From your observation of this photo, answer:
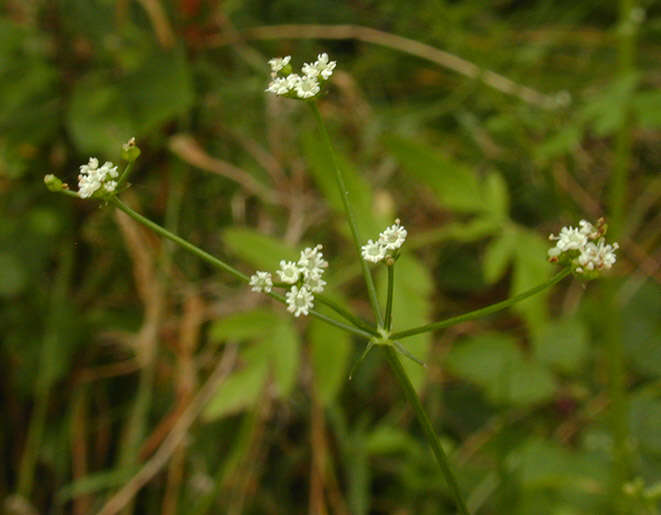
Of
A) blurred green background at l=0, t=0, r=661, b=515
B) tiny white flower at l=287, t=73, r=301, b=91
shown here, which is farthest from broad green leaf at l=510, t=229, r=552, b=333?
tiny white flower at l=287, t=73, r=301, b=91

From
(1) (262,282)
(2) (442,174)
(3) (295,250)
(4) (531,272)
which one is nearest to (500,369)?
(4) (531,272)

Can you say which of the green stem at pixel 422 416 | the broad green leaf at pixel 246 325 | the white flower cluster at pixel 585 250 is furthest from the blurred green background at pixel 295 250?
the white flower cluster at pixel 585 250

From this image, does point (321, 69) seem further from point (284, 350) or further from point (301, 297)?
point (284, 350)

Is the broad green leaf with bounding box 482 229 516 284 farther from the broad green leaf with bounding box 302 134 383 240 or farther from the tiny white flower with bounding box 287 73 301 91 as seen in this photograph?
the tiny white flower with bounding box 287 73 301 91

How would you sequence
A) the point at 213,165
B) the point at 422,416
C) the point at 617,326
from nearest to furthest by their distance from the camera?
the point at 422,416, the point at 617,326, the point at 213,165

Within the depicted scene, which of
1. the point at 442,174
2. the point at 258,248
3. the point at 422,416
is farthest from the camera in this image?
the point at 442,174

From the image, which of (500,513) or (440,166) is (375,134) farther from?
(500,513)

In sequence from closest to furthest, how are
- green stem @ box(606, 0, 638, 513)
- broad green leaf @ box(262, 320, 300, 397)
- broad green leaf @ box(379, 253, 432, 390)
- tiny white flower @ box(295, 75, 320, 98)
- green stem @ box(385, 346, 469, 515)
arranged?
1. green stem @ box(385, 346, 469, 515)
2. tiny white flower @ box(295, 75, 320, 98)
3. green stem @ box(606, 0, 638, 513)
4. broad green leaf @ box(379, 253, 432, 390)
5. broad green leaf @ box(262, 320, 300, 397)
